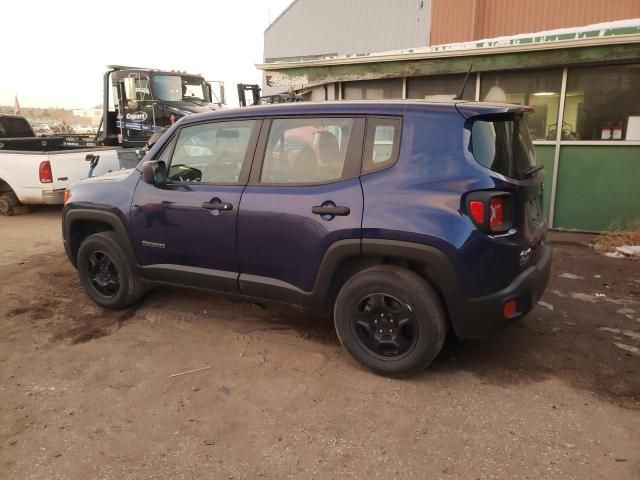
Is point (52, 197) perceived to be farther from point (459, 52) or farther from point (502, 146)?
point (502, 146)

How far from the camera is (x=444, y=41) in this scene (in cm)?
1503

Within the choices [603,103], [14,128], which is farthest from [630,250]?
[14,128]

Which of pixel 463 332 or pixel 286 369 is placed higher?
pixel 463 332

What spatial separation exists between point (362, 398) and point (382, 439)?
42cm

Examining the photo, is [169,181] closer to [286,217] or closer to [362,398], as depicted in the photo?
[286,217]

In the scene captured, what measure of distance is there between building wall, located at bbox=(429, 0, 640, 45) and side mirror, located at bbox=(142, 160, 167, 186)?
11932mm

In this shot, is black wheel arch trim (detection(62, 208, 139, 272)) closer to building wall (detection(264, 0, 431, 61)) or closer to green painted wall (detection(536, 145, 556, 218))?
green painted wall (detection(536, 145, 556, 218))

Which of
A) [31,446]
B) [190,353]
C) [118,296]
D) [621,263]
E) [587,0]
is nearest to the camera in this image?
[31,446]

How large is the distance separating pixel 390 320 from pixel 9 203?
9.17 metres

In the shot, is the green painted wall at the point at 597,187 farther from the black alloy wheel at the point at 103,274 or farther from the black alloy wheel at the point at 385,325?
the black alloy wheel at the point at 103,274

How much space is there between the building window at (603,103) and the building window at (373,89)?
8.68 feet

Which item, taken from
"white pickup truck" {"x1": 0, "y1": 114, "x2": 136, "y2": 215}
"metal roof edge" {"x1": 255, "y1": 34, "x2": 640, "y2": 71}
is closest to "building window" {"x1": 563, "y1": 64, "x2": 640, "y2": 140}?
"metal roof edge" {"x1": 255, "y1": 34, "x2": 640, "y2": 71}

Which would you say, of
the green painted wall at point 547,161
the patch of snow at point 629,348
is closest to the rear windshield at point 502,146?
the patch of snow at point 629,348

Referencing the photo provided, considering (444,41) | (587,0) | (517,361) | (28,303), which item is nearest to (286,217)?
(517,361)
